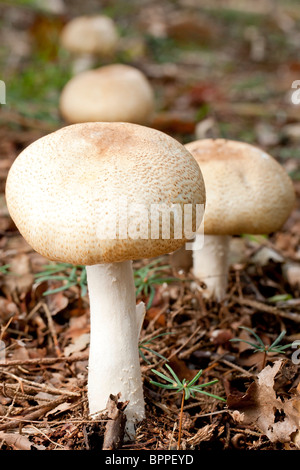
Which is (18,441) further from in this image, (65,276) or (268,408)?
(65,276)

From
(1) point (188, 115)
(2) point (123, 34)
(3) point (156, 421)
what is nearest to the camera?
(3) point (156, 421)

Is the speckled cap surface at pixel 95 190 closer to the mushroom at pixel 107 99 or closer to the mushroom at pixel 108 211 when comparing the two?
the mushroom at pixel 108 211

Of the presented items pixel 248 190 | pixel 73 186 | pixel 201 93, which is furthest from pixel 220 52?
pixel 73 186

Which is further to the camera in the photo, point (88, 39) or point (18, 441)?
point (88, 39)

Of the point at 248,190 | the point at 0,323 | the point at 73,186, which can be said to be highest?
the point at 73,186

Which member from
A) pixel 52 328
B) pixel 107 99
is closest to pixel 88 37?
pixel 107 99
